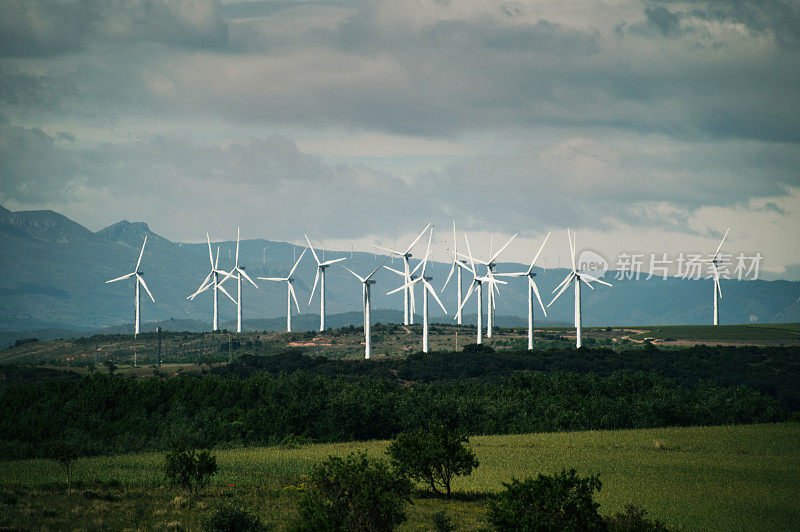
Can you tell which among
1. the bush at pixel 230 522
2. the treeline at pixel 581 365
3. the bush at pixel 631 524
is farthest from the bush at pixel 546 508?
the treeline at pixel 581 365

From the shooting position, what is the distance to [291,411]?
314 ft

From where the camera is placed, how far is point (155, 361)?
574 ft

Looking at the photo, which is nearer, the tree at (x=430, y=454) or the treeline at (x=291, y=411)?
the tree at (x=430, y=454)

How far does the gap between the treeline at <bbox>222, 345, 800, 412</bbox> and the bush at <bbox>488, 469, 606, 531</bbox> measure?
95597 mm

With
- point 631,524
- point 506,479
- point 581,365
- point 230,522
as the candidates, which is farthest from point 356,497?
point 581,365

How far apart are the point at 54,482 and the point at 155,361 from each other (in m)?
121

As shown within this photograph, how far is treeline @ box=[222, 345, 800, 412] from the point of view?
134 metres

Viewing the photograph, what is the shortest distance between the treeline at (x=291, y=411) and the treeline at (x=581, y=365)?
24.7 meters

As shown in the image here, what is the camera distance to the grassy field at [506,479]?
155ft

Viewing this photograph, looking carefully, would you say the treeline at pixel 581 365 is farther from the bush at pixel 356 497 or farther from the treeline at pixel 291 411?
the bush at pixel 356 497

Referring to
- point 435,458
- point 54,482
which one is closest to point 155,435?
point 54,482

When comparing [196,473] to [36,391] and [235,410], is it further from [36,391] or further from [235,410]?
[36,391]

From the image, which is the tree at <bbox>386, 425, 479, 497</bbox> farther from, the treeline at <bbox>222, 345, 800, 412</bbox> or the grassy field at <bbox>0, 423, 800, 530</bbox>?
the treeline at <bbox>222, 345, 800, 412</bbox>

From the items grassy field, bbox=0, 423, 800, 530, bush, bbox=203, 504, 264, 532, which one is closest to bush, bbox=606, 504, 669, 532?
grassy field, bbox=0, 423, 800, 530
